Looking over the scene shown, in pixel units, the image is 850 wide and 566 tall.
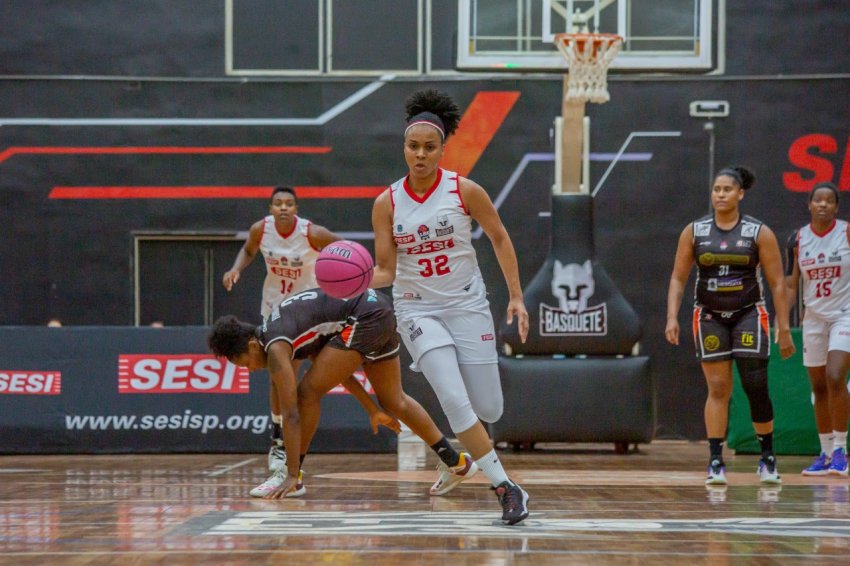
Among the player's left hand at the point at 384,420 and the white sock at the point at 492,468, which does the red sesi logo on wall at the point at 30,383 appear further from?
the white sock at the point at 492,468

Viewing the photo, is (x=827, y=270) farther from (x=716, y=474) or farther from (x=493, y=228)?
(x=493, y=228)

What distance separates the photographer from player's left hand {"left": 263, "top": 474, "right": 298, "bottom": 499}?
6.82 metres

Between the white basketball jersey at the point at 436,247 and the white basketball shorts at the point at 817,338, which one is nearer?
the white basketball jersey at the point at 436,247

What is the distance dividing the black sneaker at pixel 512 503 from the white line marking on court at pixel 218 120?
9.44m

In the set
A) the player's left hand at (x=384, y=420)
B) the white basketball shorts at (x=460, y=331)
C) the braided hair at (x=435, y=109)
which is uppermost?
the braided hair at (x=435, y=109)

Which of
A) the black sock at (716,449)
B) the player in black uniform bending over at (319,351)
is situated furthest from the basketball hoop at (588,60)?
the player in black uniform bending over at (319,351)

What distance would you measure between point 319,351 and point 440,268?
1690mm

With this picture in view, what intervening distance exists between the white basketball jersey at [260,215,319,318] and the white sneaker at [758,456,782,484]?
13.0 ft

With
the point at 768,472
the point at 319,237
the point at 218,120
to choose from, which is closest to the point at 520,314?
the point at 768,472

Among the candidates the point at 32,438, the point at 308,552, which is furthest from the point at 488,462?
the point at 32,438

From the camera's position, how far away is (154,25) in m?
14.5

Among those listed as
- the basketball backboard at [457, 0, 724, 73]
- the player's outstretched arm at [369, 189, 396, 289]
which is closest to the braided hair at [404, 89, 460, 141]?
the player's outstretched arm at [369, 189, 396, 289]

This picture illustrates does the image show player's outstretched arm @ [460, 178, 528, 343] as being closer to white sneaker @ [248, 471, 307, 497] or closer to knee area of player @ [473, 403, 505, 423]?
knee area of player @ [473, 403, 505, 423]

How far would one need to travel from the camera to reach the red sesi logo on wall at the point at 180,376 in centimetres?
1094
